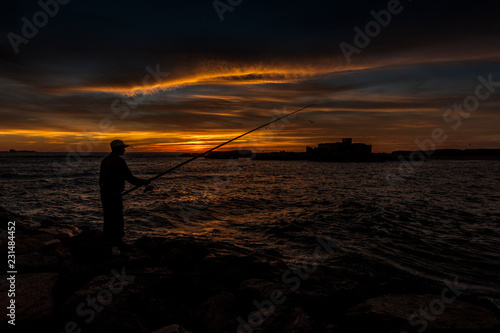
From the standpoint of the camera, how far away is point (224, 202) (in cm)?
1742

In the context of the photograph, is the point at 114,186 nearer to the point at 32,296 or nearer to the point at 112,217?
the point at 112,217

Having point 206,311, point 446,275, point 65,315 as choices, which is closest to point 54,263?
point 65,315

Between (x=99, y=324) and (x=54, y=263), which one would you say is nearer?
(x=99, y=324)

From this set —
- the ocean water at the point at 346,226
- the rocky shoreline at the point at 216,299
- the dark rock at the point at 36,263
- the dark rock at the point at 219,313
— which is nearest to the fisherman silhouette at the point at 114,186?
the rocky shoreline at the point at 216,299

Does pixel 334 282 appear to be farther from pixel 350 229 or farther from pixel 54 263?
pixel 350 229

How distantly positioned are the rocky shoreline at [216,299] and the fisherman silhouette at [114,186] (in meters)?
0.41

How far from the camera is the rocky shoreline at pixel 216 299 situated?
3.40 m

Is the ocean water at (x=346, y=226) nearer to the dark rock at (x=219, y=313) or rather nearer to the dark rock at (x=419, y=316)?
the dark rock at (x=419, y=316)

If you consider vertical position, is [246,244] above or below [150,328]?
below

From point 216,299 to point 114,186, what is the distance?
3.35 m

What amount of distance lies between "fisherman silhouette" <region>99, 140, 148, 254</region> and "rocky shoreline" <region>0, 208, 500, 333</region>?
1.35 feet

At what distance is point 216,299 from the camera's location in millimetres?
4082

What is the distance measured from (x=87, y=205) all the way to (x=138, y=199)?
10.0 ft

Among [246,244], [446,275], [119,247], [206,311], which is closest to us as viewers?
[206,311]
